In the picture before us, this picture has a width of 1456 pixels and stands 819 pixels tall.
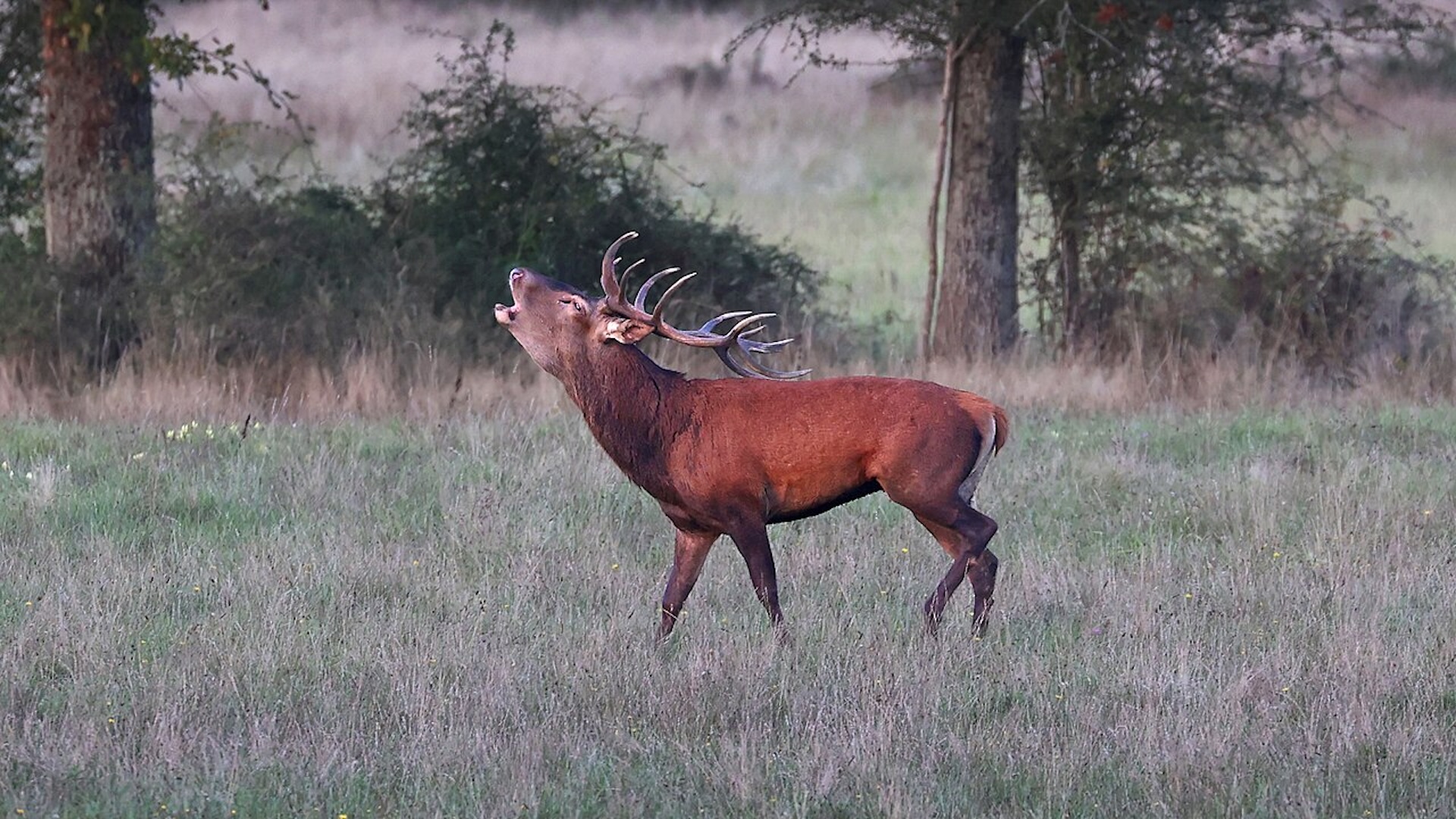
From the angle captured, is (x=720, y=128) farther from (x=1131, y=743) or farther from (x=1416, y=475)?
(x=1131, y=743)

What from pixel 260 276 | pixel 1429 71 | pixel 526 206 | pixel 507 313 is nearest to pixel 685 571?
pixel 507 313

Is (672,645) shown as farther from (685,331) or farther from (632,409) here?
(685,331)

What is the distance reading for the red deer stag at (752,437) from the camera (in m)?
7.07

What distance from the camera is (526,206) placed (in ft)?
50.9

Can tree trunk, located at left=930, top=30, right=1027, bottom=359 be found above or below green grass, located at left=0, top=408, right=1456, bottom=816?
above

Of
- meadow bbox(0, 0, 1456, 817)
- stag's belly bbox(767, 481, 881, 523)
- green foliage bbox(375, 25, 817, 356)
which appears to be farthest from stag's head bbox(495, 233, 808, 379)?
green foliage bbox(375, 25, 817, 356)

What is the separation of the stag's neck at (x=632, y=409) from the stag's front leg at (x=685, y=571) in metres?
0.22

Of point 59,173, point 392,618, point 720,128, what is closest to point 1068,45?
point 59,173

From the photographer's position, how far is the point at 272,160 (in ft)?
92.8

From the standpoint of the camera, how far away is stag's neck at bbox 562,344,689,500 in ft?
23.6

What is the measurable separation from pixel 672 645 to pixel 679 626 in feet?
0.75

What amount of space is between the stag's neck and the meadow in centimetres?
65

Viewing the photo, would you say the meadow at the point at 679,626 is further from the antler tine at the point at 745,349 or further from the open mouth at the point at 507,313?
the open mouth at the point at 507,313

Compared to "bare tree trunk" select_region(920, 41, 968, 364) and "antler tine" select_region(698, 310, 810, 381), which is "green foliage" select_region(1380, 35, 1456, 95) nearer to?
"bare tree trunk" select_region(920, 41, 968, 364)
